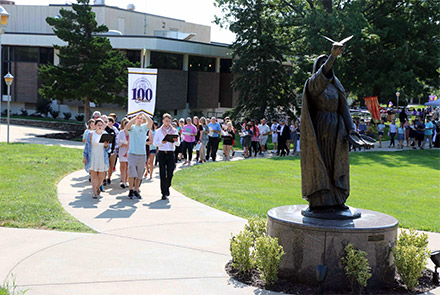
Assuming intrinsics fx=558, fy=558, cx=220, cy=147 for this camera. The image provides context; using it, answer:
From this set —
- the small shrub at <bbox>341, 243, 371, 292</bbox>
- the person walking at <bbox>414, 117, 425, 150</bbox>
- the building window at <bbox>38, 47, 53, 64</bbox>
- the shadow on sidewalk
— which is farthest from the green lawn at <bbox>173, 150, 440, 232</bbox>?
the building window at <bbox>38, 47, 53, 64</bbox>

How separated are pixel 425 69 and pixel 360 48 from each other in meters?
7.30

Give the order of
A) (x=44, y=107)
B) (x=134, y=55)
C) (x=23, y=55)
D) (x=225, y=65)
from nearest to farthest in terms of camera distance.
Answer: (x=134, y=55) → (x=44, y=107) → (x=23, y=55) → (x=225, y=65)

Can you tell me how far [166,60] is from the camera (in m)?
44.1

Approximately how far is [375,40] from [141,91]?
27987mm

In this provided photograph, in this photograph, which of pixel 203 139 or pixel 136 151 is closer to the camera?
pixel 136 151

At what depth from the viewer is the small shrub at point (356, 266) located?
267 inches

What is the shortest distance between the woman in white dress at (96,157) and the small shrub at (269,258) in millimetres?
6787

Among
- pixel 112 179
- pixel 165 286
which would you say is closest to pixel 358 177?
pixel 112 179

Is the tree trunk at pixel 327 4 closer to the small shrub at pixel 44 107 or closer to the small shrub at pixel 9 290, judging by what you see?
the small shrub at pixel 44 107

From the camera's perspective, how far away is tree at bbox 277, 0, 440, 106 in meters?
36.6

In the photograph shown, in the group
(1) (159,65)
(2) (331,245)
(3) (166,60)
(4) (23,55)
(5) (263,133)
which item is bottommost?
(2) (331,245)

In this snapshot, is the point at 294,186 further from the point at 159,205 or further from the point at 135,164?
the point at 135,164

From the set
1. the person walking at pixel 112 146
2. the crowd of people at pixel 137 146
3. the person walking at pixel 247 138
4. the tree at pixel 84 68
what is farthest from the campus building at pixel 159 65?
the person walking at pixel 112 146

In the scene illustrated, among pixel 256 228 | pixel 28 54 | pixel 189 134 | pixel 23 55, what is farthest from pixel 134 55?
pixel 256 228
